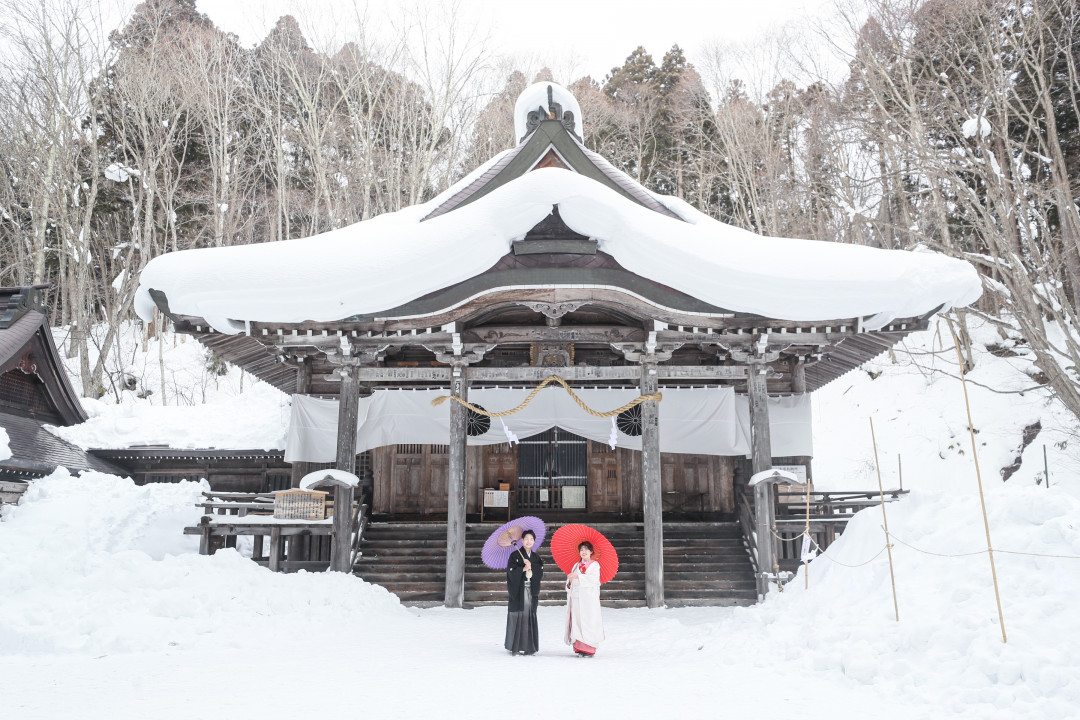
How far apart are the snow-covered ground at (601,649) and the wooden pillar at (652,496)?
1.28ft

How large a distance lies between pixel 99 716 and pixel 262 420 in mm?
12714

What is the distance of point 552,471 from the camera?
13.1 meters

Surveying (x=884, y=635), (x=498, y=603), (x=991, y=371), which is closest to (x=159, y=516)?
(x=498, y=603)

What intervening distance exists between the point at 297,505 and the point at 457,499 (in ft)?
7.03

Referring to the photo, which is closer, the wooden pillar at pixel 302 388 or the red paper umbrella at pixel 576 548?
the red paper umbrella at pixel 576 548

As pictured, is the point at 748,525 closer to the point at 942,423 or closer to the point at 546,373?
the point at 546,373

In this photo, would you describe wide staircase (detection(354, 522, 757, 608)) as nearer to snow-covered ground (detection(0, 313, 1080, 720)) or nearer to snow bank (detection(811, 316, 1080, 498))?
snow-covered ground (detection(0, 313, 1080, 720))

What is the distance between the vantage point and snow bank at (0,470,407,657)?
5.83 metres

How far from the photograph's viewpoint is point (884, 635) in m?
5.09

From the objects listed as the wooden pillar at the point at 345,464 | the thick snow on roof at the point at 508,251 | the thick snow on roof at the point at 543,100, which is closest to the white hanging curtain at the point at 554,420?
the wooden pillar at the point at 345,464

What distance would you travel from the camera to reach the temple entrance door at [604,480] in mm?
12891

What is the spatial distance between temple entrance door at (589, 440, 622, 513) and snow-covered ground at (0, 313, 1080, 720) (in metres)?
3.91

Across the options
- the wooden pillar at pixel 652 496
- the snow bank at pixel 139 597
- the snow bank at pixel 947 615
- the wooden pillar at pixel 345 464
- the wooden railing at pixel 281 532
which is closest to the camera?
the snow bank at pixel 947 615

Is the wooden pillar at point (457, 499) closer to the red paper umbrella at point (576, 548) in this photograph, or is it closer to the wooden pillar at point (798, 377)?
the red paper umbrella at point (576, 548)
